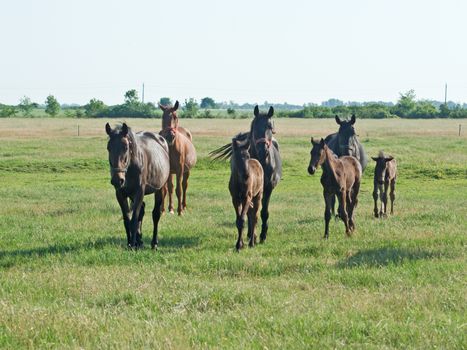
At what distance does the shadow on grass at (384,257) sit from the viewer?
10.5 m

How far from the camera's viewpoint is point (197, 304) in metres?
8.09

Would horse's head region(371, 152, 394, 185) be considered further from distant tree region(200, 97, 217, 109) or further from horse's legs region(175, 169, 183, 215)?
distant tree region(200, 97, 217, 109)

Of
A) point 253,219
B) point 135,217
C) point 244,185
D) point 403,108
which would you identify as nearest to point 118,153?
point 135,217

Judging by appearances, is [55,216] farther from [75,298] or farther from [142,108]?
[142,108]

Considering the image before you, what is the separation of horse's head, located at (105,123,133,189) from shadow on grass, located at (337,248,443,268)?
3.48m

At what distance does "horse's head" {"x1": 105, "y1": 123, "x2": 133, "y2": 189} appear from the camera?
11219 mm

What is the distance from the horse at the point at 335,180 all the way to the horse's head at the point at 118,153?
3.32m

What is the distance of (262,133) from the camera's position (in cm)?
1350

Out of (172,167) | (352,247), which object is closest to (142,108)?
(172,167)

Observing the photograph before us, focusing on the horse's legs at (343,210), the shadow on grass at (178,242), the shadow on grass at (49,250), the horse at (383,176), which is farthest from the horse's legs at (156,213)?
the horse at (383,176)

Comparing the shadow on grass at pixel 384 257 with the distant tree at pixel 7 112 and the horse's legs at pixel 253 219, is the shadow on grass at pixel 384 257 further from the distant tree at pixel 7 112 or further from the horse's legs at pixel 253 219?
the distant tree at pixel 7 112

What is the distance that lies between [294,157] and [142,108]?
73.5 meters

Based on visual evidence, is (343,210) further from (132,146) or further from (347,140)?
(132,146)

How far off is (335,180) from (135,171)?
387 centimetres
